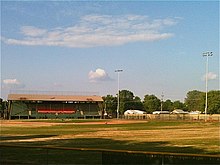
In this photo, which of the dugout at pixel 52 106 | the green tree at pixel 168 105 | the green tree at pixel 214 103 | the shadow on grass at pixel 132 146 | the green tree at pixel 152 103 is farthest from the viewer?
the green tree at pixel 168 105

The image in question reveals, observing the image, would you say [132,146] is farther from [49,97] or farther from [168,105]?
[168,105]

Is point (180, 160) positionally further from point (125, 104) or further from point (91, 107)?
point (125, 104)

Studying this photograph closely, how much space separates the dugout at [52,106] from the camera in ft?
381

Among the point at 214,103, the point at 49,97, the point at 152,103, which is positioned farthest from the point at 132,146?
the point at 152,103

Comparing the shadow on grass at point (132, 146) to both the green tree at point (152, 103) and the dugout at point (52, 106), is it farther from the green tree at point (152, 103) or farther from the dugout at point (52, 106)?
the green tree at point (152, 103)

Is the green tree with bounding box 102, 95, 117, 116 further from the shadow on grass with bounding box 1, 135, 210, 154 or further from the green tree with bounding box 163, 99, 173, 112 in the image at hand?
the shadow on grass with bounding box 1, 135, 210, 154

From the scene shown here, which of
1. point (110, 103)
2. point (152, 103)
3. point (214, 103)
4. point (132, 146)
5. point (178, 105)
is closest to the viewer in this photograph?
point (132, 146)

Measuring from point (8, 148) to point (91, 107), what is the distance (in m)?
110

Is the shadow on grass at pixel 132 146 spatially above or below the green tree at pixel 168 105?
below

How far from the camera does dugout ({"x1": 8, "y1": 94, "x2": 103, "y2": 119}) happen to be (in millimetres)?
116250

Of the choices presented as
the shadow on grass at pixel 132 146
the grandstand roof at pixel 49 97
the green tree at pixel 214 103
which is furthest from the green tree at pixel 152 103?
the shadow on grass at pixel 132 146

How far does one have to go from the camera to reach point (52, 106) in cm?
12062

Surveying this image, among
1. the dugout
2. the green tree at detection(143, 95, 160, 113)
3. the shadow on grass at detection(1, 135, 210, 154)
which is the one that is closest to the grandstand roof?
the dugout

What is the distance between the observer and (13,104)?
118 meters
